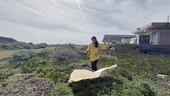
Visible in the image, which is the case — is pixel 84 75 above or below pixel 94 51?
below

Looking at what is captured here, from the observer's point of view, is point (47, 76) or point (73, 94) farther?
point (47, 76)

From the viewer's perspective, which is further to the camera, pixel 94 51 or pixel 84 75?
pixel 94 51

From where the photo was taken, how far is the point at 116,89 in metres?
6.71

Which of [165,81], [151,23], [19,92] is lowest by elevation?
[165,81]

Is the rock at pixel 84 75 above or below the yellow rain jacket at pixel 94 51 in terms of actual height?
below

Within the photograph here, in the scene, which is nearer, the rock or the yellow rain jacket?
the rock

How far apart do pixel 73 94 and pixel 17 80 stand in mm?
2810

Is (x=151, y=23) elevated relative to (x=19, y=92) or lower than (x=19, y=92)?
elevated

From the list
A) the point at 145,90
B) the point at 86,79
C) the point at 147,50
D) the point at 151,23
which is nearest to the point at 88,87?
the point at 86,79

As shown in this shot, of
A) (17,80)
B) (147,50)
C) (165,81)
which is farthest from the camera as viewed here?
(147,50)

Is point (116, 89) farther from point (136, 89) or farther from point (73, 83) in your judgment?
point (73, 83)

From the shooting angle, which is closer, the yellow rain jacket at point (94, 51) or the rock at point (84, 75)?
the rock at point (84, 75)

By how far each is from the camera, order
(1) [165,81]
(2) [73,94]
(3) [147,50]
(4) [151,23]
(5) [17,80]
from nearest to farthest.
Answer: (2) [73,94]
(5) [17,80]
(1) [165,81]
(3) [147,50]
(4) [151,23]

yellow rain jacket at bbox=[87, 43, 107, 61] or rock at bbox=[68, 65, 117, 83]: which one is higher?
yellow rain jacket at bbox=[87, 43, 107, 61]
